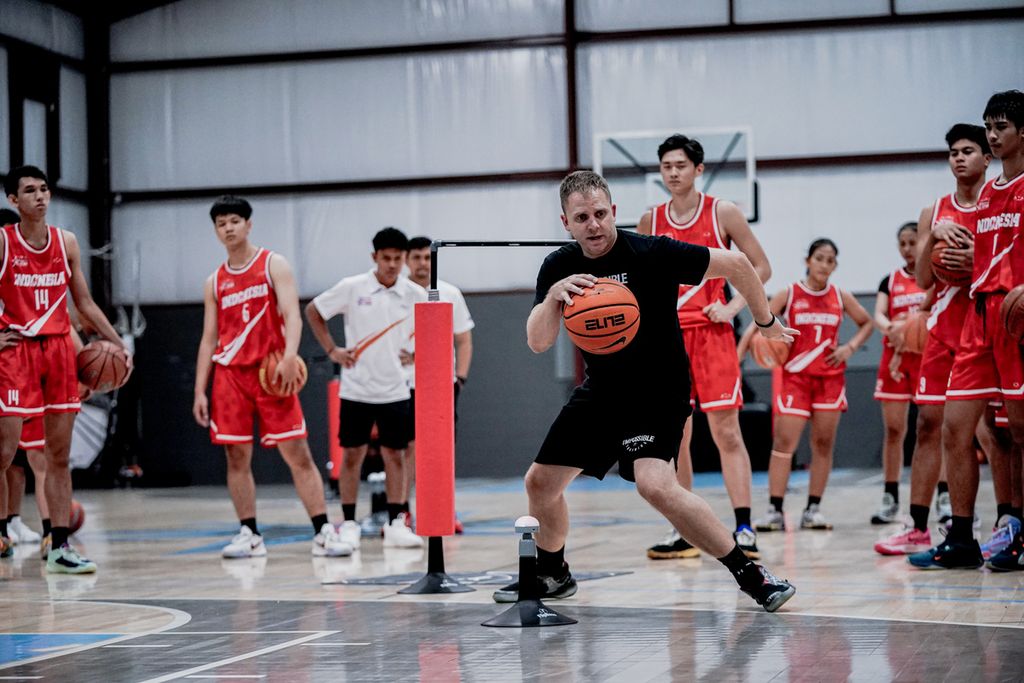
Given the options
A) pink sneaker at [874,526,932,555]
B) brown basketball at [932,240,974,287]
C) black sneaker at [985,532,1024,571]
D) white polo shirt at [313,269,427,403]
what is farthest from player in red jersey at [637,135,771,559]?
white polo shirt at [313,269,427,403]

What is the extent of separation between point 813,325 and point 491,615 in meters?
4.73

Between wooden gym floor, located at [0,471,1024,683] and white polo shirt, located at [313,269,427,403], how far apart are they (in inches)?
40.3

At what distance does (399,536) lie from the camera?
8203 mm

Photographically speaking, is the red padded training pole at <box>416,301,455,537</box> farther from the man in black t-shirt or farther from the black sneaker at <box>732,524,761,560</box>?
the black sneaker at <box>732,524,761,560</box>

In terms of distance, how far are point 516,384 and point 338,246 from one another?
3.18 metres

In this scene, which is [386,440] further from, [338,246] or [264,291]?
[338,246]

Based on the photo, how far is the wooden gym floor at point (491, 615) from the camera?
157 inches

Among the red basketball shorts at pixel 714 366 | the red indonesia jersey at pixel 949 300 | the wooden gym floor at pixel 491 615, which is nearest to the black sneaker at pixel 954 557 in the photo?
the wooden gym floor at pixel 491 615

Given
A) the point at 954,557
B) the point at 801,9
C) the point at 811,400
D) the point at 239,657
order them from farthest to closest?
1. the point at 801,9
2. the point at 811,400
3. the point at 954,557
4. the point at 239,657

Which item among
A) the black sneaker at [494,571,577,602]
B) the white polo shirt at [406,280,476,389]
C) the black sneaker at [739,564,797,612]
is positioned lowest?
the black sneaker at [494,571,577,602]

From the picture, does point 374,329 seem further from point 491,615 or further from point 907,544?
point 491,615

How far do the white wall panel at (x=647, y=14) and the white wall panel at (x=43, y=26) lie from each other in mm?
7200

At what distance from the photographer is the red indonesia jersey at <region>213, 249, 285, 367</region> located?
788 centimetres

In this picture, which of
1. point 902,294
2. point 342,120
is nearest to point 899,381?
point 902,294
